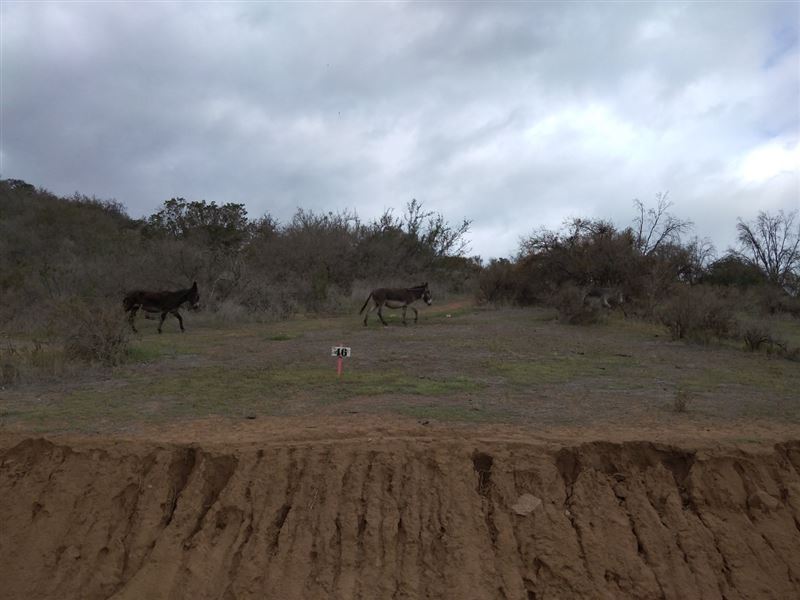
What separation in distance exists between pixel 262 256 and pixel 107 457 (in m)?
27.5

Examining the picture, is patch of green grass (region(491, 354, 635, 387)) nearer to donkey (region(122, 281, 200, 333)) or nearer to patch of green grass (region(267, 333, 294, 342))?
patch of green grass (region(267, 333, 294, 342))

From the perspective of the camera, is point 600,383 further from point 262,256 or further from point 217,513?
point 262,256

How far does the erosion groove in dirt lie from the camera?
5680 millimetres

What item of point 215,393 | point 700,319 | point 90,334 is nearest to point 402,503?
point 215,393

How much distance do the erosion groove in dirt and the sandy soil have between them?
0.04 feet

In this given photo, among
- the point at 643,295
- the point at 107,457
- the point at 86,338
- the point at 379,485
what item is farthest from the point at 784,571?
the point at 643,295

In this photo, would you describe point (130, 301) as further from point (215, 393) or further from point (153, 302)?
point (215, 393)

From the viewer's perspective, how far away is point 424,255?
41.2 meters

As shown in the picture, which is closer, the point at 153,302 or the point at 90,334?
the point at 90,334

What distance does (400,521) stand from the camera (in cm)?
607

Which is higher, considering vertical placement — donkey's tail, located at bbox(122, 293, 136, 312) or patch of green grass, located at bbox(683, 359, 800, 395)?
donkey's tail, located at bbox(122, 293, 136, 312)

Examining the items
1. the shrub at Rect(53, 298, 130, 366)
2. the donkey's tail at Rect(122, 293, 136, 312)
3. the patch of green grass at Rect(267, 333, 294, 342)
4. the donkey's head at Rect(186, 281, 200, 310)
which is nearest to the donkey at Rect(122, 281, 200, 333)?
the donkey's tail at Rect(122, 293, 136, 312)

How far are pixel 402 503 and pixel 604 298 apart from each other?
17.7m

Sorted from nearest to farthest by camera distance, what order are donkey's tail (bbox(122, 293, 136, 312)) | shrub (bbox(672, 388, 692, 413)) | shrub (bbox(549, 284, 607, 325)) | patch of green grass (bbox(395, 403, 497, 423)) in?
1. patch of green grass (bbox(395, 403, 497, 423))
2. shrub (bbox(672, 388, 692, 413))
3. donkey's tail (bbox(122, 293, 136, 312))
4. shrub (bbox(549, 284, 607, 325))
